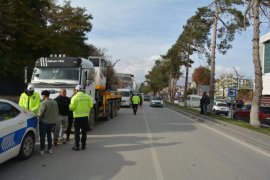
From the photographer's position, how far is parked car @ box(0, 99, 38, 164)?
8203 millimetres

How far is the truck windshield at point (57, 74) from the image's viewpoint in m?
16.4

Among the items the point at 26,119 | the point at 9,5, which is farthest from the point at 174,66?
the point at 26,119

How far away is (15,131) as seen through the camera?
873 cm

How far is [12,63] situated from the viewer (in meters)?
35.2

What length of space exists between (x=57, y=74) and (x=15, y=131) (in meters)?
7.88

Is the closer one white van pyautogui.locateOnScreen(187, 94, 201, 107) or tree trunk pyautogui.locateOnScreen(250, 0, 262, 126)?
tree trunk pyautogui.locateOnScreen(250, 0, 262, 126)

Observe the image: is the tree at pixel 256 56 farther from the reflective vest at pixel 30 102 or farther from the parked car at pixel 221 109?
the parked car at pixel 221 109

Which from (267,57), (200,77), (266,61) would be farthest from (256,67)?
(200,77)

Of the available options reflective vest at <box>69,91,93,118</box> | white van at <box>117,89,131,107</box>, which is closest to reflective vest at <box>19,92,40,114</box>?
reflective vest at <box>69,91,93,118</box>

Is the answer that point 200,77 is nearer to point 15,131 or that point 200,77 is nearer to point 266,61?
point 266,61

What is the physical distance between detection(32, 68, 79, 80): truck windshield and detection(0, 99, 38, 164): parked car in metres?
6.33

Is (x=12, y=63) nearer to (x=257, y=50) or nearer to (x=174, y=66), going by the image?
(x=257, y=50)

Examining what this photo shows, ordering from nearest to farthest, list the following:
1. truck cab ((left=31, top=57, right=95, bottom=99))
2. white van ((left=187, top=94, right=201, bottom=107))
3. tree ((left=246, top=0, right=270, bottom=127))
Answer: truck cab ((left=31, top=57, right=95, bottom=99)), tree ((left=246, top=0, right=270, bottom=127)), white van ((left=187, top=94, right=201, bottom=107))

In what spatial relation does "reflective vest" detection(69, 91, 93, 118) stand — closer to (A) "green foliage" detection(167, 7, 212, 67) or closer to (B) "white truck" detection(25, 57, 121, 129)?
(B) "white truck" detection(25, 57, 121, 129)
